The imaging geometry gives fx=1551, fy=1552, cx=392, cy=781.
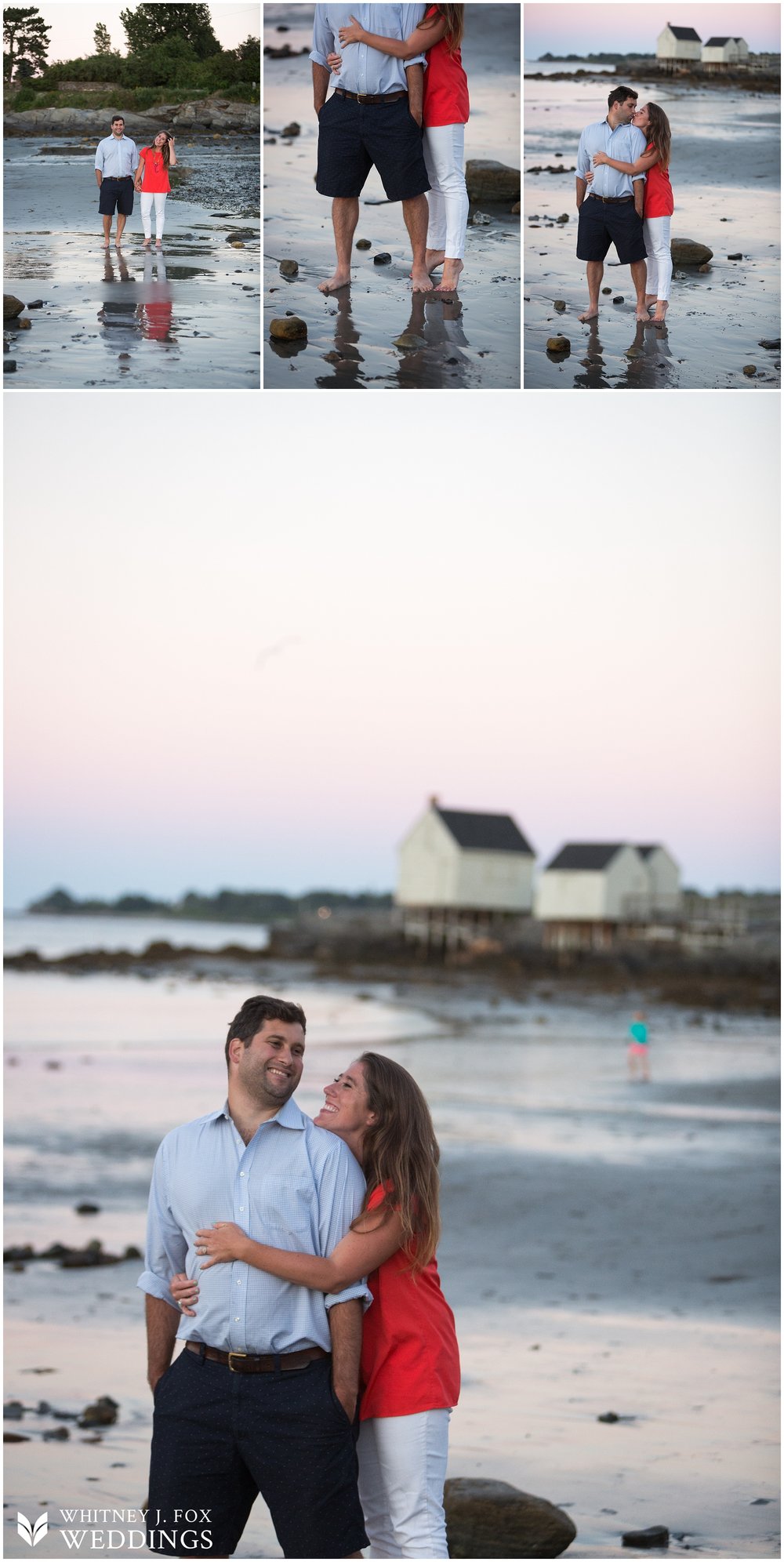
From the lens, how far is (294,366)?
241 inches

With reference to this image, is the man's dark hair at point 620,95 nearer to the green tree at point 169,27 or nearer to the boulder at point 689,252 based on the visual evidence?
the boulder at point 689,252

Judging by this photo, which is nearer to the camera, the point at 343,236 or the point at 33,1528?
the point at 33,1528

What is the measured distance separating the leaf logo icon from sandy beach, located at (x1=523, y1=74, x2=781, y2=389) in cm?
443

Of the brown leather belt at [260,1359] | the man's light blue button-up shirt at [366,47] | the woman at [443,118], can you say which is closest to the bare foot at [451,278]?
the woman at [443,118]

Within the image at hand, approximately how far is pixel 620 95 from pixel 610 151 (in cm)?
21

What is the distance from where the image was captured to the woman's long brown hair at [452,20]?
557cm

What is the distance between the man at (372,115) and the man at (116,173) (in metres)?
0.74

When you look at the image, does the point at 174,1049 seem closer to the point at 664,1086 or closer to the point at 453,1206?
the point at 664,1086

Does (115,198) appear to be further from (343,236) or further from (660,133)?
(660,133)

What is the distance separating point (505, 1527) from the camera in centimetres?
460

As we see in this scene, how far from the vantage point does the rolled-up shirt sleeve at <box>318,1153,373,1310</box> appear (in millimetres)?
3096

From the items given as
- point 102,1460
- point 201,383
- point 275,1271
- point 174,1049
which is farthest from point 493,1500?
point 174,1049

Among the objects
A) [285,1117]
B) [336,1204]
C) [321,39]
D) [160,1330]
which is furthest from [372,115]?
[160,1330]

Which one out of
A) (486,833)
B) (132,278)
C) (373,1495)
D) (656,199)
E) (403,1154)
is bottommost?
(486,833)
